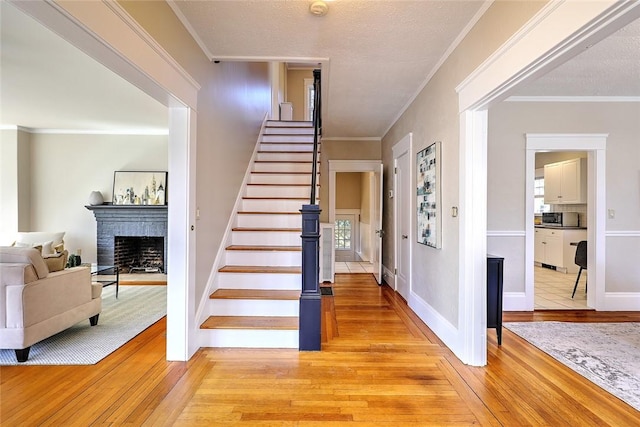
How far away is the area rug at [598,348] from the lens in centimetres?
214

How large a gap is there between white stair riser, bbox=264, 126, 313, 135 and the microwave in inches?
219

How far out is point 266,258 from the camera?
339cm

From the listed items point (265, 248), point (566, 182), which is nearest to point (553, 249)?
point (566, 182)

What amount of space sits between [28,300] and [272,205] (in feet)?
8.11

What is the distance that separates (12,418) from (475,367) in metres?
2.92

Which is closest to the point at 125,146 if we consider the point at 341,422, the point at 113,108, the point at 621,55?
the point at 113,108

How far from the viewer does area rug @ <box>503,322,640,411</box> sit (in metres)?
2.14

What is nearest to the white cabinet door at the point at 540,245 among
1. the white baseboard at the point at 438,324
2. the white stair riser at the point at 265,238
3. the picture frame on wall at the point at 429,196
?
the white baseboard at the point at 438,324

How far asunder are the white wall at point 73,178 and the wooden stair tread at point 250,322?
419cm

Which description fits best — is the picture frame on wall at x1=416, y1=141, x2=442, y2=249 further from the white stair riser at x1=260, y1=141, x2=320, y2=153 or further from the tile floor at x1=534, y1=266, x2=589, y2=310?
the white stair riser at x1=260, y1=141, x2=320, y2=153

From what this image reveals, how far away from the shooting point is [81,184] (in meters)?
5.92

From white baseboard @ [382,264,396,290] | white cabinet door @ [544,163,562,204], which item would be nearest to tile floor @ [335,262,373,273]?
white baseboard @ [382,264,396,290]

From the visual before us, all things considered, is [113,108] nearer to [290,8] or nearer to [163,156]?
[163,156]

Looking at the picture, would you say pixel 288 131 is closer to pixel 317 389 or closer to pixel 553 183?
pixel 317 389
